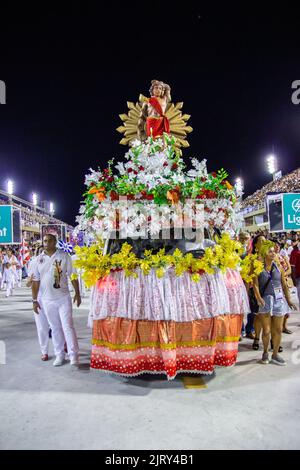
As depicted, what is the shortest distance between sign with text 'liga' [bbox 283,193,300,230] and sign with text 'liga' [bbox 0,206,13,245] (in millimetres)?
7060

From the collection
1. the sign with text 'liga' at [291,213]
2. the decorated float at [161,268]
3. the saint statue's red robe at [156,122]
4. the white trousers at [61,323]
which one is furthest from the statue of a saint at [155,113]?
the sign with text 'liga' at [291,213]

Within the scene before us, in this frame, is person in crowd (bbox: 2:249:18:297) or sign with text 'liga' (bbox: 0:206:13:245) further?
person in crowd (bbox: 2:249:18:297)

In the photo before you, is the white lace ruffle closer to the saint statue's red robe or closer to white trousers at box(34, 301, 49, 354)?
white trousers at box(34, 301, 49, 354)

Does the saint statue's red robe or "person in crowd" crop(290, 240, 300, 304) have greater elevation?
the saint statue's red robe

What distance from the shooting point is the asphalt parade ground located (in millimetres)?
3521

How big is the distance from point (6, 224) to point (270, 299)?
256 inches

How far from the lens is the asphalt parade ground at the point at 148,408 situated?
139 inches

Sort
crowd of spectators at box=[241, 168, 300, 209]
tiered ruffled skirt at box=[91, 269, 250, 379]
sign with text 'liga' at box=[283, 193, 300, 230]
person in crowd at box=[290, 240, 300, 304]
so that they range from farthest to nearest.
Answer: crowd of spectators at box=[241, 168, 300, 209]
sign with text 'liga' at box=[283, 193, 300, 230]
person in crowd at box=[290, 240, 300, 304]
tiered ruffled skirt at box=[91, 269, 250, 379]

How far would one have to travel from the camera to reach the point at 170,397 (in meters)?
4.63

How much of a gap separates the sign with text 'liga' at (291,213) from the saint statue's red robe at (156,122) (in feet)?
16.9

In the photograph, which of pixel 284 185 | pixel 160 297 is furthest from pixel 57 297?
pixel 284 185

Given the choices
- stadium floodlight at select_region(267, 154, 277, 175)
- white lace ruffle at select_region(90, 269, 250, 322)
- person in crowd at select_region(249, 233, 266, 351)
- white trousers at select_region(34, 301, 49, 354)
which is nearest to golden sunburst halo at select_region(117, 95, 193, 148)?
person in crowd at select_region(249, 233, 266, 351)
